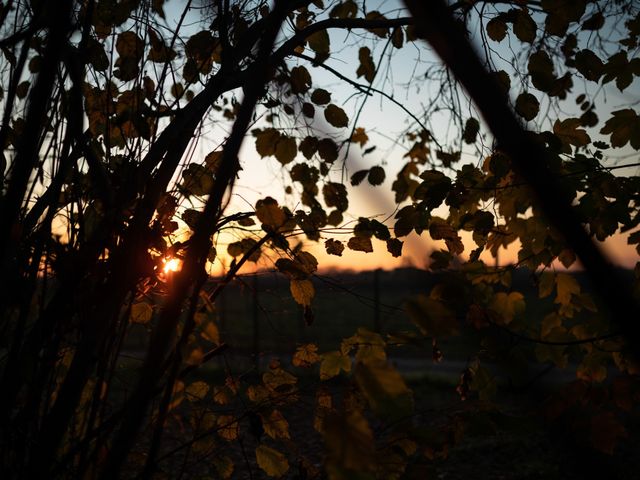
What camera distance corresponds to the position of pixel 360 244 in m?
1.94

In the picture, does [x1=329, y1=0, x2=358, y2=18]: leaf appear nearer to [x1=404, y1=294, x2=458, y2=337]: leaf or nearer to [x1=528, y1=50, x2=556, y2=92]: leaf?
[x1=528, y1=50, x2=556, y2=92]: leaf

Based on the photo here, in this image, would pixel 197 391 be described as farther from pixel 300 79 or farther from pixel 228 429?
pixel 300 79

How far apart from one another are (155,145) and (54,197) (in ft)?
1.13

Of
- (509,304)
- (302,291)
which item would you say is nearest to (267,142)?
(302,291)

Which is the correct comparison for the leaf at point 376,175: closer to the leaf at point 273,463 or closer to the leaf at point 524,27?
the leaf at point 524,27

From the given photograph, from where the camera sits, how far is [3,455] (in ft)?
4.86

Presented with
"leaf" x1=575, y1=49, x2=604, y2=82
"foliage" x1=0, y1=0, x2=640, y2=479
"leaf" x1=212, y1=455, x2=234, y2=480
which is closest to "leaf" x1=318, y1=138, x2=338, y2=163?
"foliage" x1=0, y1=0, x2=640, y2=479

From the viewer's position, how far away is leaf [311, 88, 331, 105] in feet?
6.97

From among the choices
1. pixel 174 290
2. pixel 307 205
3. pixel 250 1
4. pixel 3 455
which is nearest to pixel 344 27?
pixel 250 1

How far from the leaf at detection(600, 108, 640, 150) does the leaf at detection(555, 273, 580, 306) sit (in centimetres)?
54

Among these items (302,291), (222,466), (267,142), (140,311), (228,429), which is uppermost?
(267,142)

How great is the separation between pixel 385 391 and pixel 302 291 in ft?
3.25

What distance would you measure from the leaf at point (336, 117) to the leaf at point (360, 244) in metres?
0.46

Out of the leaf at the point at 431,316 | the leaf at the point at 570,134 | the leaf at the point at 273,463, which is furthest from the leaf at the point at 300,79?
the leaf at the point at 431,316
